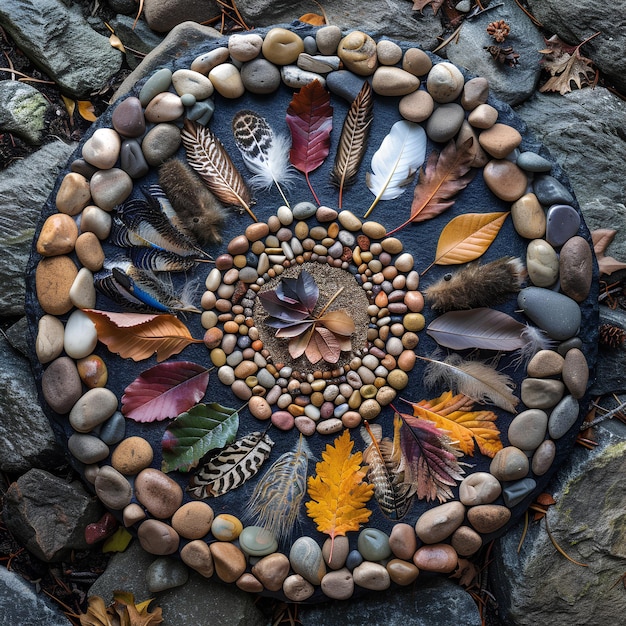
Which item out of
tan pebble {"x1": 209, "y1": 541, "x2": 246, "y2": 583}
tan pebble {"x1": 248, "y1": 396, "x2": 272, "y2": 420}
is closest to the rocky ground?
tan pebble {"x1": 209, "y1": 541, "x2": 246, "y2": 583}

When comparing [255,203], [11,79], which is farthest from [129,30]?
[255,203]

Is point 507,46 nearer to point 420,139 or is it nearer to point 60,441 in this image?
point 420,139

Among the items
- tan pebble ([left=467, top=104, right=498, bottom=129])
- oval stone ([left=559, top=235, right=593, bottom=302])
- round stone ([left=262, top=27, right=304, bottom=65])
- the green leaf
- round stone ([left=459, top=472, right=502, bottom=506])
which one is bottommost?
round stone ([left=459, top=472, right=502, bottom=506])

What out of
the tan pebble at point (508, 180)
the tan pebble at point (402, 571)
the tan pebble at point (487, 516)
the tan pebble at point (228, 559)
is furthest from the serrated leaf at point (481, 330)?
the tan pebble at point (228, 559)

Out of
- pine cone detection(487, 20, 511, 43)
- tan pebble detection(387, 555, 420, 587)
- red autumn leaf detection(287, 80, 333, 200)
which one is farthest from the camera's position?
pine cone detection(487, 20, 511, 43)

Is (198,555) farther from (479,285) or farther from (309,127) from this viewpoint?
(309,127)

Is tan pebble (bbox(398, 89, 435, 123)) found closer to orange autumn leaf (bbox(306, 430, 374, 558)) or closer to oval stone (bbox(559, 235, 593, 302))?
oval stone (bbox(559, 235, 593, 302))
